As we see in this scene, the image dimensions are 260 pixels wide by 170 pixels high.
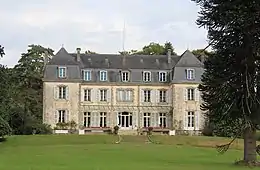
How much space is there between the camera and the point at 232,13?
24047 mm

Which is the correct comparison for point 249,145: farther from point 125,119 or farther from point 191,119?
point 125,119

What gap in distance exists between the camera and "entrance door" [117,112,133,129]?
63938 mm

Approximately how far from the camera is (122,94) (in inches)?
2547

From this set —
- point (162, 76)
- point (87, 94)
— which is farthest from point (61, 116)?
point (162, 76)

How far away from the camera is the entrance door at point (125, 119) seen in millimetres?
63938

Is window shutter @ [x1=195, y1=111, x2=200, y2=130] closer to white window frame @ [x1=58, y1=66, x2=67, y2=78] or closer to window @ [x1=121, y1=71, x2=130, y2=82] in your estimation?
window @ [x1=121, y1=71, x2=130, y2=82]

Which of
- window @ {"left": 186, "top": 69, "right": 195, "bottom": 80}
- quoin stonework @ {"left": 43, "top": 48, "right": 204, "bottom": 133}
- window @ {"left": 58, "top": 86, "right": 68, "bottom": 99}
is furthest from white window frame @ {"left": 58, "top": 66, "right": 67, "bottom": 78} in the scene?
window @ {"left": 186, "top": 69, "right": 195, "bottom": 80}

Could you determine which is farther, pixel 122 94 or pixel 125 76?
pixel 125 76

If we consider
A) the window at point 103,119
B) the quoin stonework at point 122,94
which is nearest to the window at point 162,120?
the quoin stonework at point 122,94

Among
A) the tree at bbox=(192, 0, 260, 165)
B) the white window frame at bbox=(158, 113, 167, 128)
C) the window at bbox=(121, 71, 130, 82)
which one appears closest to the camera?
the tree at bbox=(192, 0, 260, 165)

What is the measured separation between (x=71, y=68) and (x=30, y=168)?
4256 centimetres

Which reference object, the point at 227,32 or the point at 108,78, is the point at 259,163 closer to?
the point at 227,32

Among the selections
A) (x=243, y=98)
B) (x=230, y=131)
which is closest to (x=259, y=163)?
(x=243, y=98)

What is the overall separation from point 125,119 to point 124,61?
275 inches
